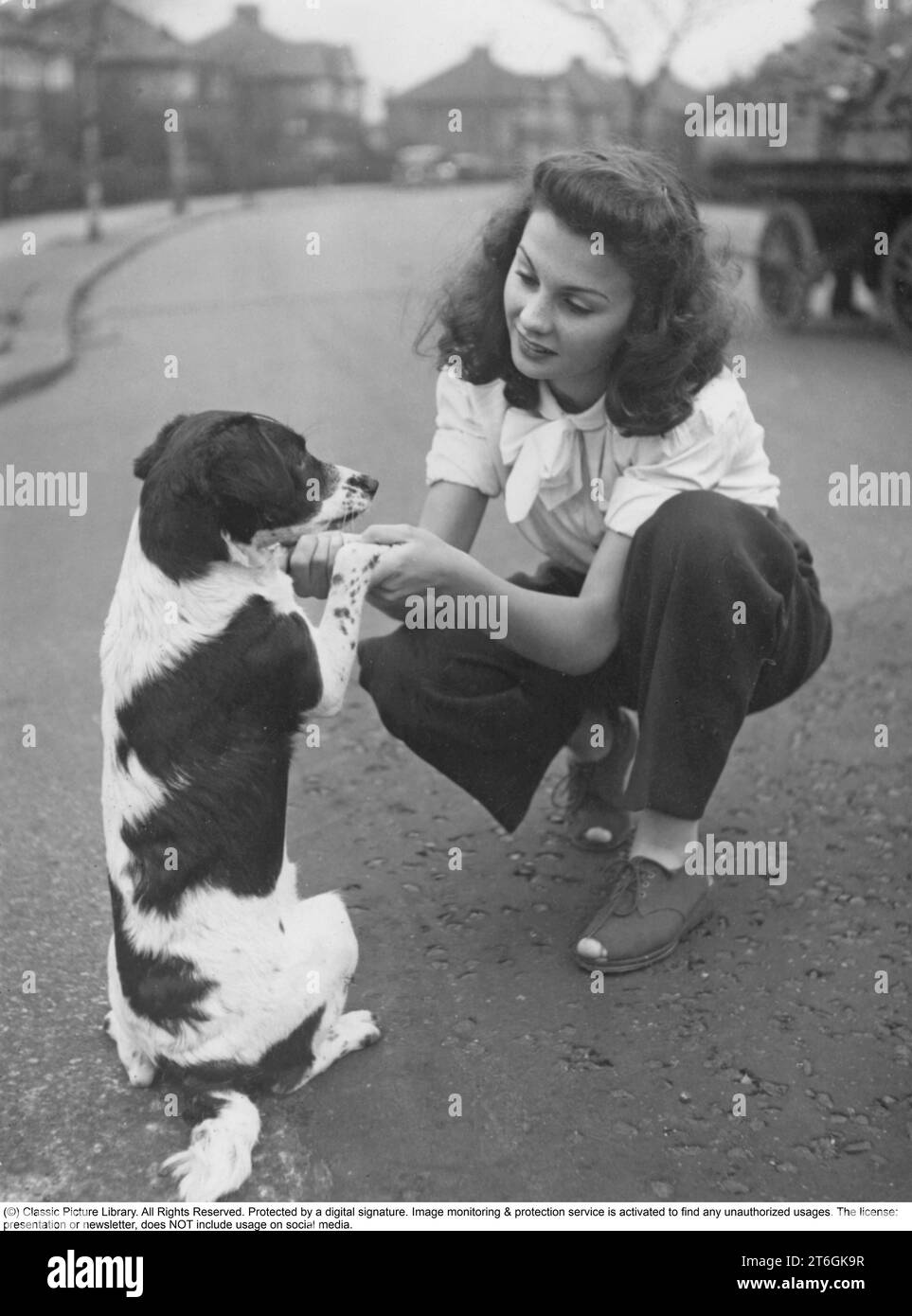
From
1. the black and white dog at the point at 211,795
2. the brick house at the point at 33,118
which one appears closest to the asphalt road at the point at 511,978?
the black and white dog at the point at 211,795

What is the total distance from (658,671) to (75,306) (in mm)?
8221

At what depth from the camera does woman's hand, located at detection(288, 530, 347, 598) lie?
2.32 m

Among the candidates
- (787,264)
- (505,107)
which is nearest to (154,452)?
(505,107)

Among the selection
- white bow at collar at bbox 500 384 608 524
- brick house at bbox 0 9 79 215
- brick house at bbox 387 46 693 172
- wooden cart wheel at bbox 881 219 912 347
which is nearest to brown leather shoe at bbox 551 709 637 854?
white bow at collar at bbox 500 384 608 524

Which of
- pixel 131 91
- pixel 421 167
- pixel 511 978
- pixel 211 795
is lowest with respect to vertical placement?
pixel 511 978

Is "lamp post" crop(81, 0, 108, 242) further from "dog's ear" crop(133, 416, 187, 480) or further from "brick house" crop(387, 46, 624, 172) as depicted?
"dog's ear" crop(133, 416, 187, 480)

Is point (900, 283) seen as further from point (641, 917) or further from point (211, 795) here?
point (211, 795)

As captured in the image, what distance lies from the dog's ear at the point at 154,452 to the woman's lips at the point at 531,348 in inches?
25.4

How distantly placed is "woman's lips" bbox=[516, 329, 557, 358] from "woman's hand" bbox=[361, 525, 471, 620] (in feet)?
1.30

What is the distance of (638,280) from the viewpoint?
242cm

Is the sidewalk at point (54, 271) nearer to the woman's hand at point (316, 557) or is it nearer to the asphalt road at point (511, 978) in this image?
the asphalt road at point (511, 978)

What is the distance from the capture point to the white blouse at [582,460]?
2.49m
